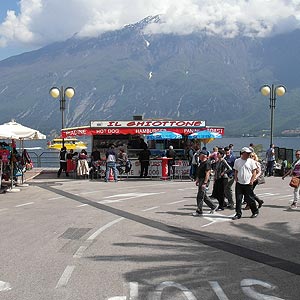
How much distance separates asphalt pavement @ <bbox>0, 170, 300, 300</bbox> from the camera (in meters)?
6.56

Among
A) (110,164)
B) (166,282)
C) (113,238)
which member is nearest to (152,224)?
(113,238)

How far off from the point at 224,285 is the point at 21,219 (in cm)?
697

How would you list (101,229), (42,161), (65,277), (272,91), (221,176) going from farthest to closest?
(42,161)
(272,91)
(221,176)
(101,229)
(65,277)

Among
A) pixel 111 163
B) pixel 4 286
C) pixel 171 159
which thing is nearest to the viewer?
pixel 4 286

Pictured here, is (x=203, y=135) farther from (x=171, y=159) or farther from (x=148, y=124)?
(x=148, y=124)

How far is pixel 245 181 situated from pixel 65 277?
20.9ft

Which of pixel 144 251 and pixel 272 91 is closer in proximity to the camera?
pixel 144 251

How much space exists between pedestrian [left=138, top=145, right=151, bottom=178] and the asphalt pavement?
9.96 m

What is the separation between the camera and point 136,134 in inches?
1096

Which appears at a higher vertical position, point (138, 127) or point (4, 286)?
point (138, 127)

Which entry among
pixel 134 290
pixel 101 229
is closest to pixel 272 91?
pixel 101 229

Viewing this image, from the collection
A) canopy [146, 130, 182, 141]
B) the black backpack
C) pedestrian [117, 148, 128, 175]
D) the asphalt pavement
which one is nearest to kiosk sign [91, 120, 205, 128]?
canopy [146, 130, 182, 141]

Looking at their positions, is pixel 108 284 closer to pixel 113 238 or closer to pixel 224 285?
pixel 224 285

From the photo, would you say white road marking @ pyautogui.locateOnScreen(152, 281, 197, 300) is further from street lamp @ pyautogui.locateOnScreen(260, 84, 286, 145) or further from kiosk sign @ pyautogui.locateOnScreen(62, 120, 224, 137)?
street lamp @ pyautogui.locateOnScreen(260, 84, 286, 145)
